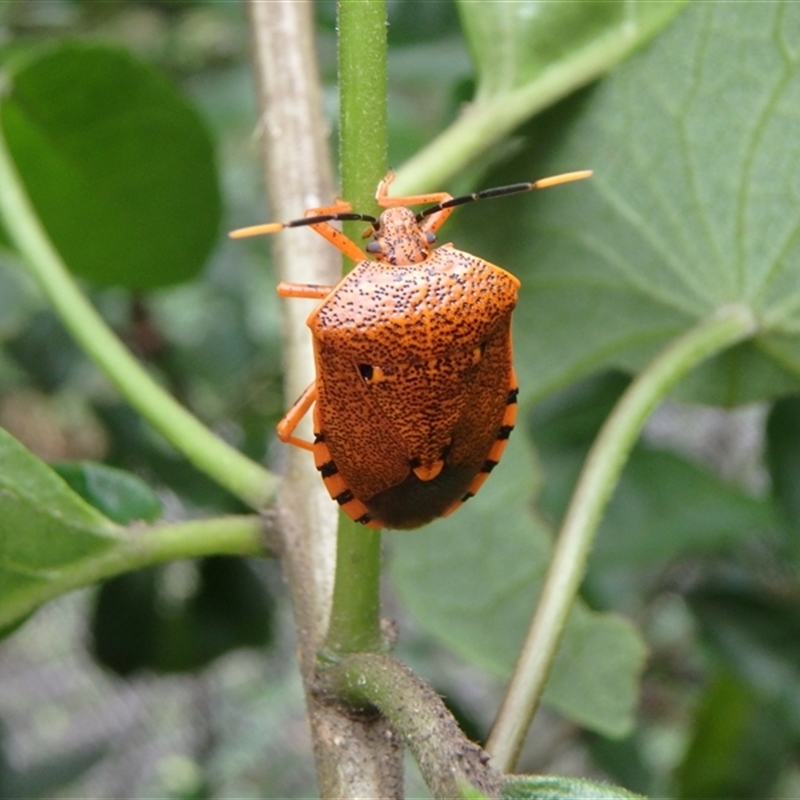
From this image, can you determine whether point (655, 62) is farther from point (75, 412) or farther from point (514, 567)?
point (75, 412)

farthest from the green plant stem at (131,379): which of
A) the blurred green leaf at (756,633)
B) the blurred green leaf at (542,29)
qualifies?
the blurred green leaf at (756,633)

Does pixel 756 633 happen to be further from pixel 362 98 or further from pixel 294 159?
pixel 362 98


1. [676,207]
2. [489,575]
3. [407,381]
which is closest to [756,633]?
[489,575]

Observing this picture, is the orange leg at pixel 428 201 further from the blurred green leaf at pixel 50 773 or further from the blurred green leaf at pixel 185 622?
the blurred green leaf at pixel 50 773

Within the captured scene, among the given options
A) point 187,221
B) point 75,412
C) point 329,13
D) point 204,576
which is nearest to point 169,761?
point 75,412

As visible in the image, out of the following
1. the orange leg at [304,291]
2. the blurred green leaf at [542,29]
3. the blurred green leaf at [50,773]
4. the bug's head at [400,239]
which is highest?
the blurred green leaf at [542,29]
